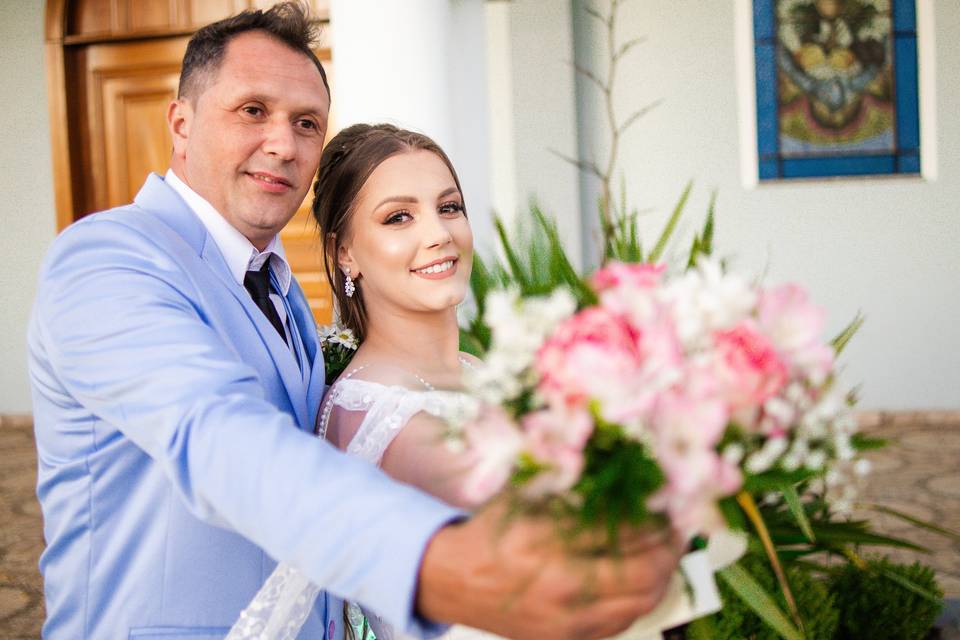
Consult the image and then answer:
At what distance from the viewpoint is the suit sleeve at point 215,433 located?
3.42ft

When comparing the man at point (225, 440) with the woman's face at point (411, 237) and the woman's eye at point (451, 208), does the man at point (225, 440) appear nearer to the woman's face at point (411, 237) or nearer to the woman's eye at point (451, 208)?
the woman's face at point (411, 237)

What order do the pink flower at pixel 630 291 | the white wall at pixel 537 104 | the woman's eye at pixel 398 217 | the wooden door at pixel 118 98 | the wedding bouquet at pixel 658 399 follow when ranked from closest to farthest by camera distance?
the wedding bouquet at pixel 658 399
the pink flower at pixel 630 291
the woman's eye at pixel 398 217
the white wall at pixel 537 104
the wooden door at pixel 118 98

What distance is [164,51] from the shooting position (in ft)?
22.5

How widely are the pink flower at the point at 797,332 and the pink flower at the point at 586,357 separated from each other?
0.16m

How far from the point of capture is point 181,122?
6.97 ft

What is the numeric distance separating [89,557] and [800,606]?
1912mm

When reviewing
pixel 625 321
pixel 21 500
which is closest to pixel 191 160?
pixel 625 321

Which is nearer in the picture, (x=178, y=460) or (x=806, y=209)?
(x=178, y=460)

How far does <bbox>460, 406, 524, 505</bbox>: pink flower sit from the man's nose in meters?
1.29

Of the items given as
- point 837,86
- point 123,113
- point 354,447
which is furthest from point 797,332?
point 123,113

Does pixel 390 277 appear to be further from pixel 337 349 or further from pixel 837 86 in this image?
pixel 837 86

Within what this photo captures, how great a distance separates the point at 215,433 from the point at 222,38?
122 centimetres

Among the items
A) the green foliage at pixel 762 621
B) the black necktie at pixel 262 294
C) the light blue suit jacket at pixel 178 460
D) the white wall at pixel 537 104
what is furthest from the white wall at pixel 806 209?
the light blue suit jacket at pixel 178 460

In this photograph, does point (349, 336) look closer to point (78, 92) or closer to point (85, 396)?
point (85, 396)
